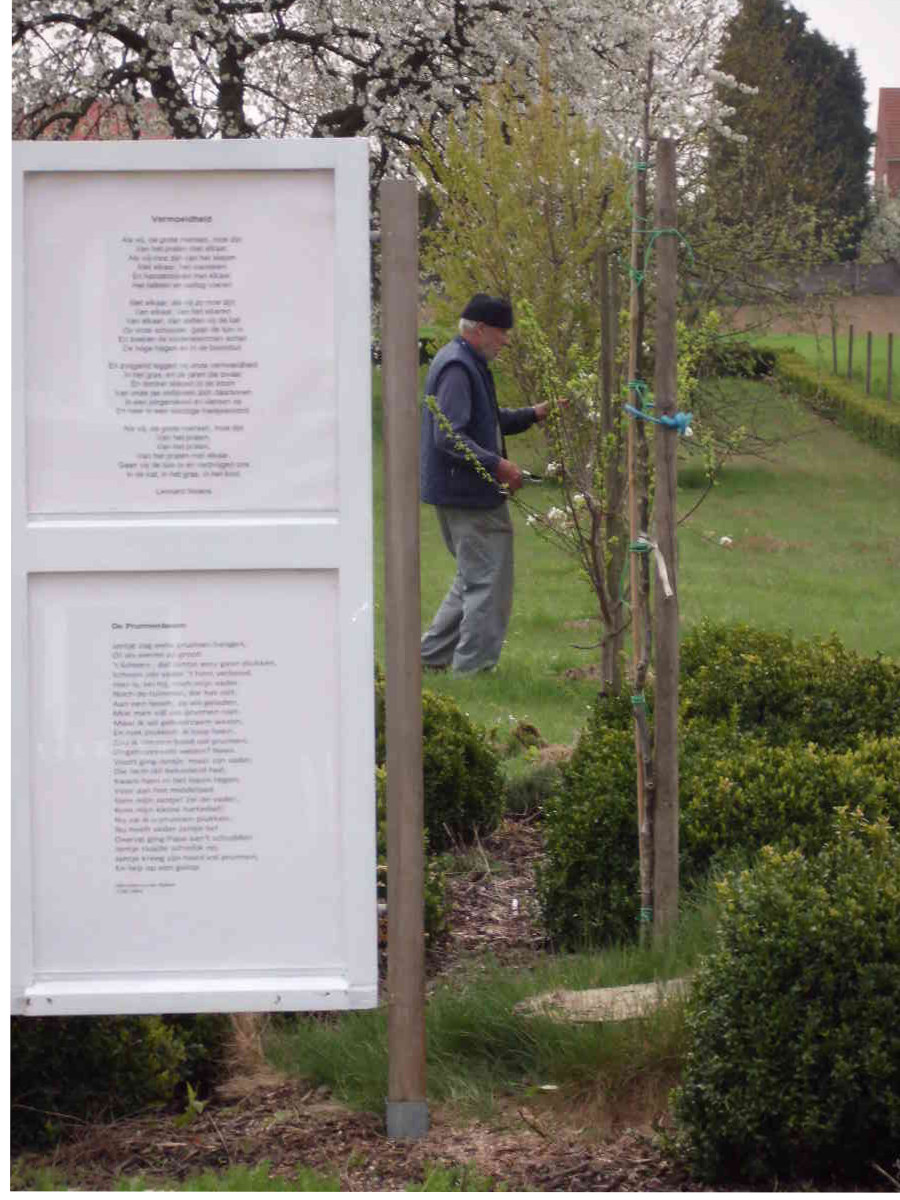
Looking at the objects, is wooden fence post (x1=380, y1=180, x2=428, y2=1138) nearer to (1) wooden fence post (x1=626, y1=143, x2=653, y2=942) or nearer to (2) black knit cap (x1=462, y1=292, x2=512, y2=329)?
(1) wooden fence post (x1=626, y1=143, x2=653, y2=942)

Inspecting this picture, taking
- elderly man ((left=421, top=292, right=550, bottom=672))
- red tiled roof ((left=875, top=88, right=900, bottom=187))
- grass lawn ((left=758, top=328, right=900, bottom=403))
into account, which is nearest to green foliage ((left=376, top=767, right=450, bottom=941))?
elderly man ((left=421, top=292, right=550, bottom=672))

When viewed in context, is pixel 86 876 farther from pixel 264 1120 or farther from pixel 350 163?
pixel 350 163

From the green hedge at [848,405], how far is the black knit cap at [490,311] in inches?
669

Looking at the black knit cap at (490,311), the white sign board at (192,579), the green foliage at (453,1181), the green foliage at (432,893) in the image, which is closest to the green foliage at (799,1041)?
the green foliage at (453,1181)

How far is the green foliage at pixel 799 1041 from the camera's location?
125 inches

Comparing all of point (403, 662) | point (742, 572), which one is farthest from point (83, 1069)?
point (742, 572)

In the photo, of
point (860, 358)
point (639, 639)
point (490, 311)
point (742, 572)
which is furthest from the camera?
point (860, 358)

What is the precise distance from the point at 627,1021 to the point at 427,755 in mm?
2118

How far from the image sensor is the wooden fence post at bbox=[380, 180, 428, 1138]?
11.1 feet

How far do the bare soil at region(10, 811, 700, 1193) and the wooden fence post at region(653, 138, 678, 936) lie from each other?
0.80m

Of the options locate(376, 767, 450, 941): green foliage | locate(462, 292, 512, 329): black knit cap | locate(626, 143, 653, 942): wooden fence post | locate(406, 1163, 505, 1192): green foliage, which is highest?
locate(462, 292, 512, 329): black knit cap

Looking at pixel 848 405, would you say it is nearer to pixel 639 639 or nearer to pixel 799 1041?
pixel 639 639

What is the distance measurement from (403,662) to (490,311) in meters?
5.15

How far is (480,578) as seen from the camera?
9.08 m
